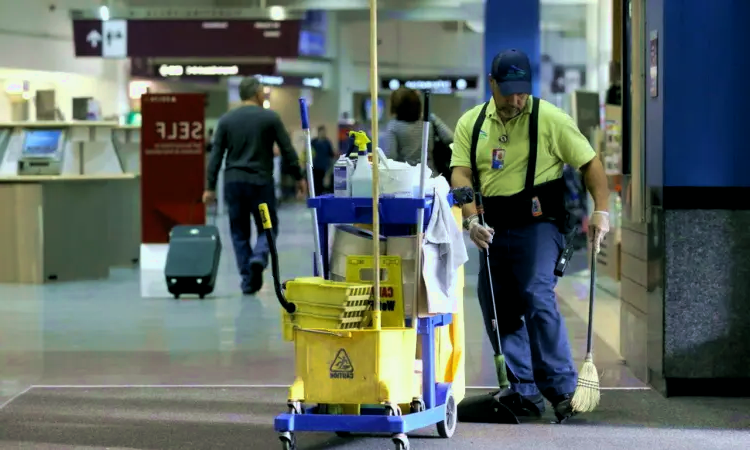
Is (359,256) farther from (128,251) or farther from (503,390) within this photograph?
(128,251)

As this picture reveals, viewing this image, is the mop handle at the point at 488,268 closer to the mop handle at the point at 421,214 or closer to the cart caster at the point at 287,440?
the mop handle at the point at 421,214

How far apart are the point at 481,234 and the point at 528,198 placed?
1.10ft

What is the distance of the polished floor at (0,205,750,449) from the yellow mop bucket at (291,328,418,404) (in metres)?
0.40

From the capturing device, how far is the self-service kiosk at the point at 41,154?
11562 mm

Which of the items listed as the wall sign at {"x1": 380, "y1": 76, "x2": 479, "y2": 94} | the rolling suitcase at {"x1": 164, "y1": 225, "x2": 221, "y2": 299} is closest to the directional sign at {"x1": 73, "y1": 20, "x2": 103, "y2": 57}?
the wall sign at {"x1": 380, "y1": 76, "x2": 479, "y2": 94}

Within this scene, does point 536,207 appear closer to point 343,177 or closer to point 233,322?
point 343,177

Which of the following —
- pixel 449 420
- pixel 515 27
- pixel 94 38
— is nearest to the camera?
pixel 449 420

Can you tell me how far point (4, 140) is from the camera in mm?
11922

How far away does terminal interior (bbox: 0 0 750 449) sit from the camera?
5.40 m

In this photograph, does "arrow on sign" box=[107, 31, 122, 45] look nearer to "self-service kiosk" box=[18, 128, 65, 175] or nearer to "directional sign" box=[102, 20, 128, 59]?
"directional sign" box=[102, 20, 128, 59]

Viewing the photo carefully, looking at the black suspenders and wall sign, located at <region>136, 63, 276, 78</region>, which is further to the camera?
wall sign, located at <region>136, 63, 276, 78</region>

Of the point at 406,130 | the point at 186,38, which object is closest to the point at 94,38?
the point at 186,38

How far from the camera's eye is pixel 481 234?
17.3 ft

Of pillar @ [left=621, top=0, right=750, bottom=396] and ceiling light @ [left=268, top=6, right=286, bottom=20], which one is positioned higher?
ceiling light @ [left=268, top=6, right=286, bottom=20]
